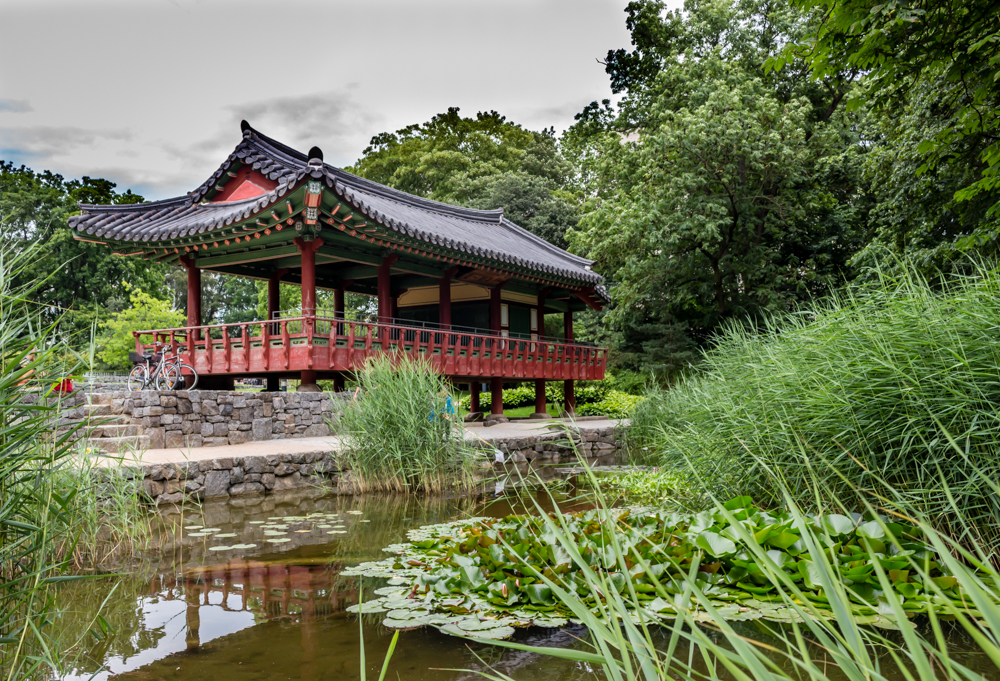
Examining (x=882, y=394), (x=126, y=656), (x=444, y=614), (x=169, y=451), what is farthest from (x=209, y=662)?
(x=169, y=451)

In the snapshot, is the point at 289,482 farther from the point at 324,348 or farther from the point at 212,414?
the point at 324,348

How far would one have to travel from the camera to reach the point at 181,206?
12.7 metres

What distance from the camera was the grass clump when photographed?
22.0 feet

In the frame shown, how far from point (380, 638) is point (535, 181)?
23004 mm

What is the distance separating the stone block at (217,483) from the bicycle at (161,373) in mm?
4390

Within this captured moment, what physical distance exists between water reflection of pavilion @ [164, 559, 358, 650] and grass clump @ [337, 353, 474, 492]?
2.39m

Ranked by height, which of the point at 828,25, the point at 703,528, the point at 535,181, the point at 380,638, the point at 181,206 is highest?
the point at 535,181

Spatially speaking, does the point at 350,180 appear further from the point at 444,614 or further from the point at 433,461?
the point at 444,614

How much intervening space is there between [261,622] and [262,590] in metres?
0.55

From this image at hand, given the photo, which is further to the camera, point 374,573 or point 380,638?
point 374,573

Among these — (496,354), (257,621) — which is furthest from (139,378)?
(257,621)

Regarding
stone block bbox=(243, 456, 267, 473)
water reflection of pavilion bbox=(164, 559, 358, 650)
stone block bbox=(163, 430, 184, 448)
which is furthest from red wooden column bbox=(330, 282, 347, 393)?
water reflection of pavilion bbox=(164, 559, 358, 650)

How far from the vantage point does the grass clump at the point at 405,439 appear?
22.0 ft

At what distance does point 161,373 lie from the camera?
35.2 feet
